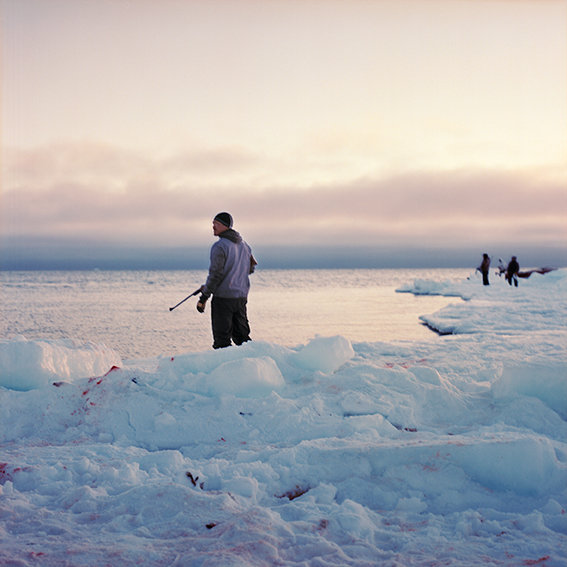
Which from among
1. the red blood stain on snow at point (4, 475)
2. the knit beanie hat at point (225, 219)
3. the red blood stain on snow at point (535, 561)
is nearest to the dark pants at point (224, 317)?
the knit beanie hat at point (225, 219)

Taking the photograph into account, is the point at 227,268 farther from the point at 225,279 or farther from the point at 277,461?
the point at 277,461

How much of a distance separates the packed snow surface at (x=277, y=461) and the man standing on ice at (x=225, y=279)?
1.04m

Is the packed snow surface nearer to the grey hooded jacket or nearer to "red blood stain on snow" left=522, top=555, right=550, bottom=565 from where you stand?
"red blood stain on snow" left=522, top=555, right=550, bottom=565

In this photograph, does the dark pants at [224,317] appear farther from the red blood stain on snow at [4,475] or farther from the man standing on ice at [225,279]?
the red blood stain on snow at [4,475]

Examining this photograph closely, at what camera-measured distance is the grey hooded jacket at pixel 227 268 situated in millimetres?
5586

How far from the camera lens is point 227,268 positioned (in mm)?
5691

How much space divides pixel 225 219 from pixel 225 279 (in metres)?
0.73

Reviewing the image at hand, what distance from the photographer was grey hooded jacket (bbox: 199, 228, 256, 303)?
5586mm

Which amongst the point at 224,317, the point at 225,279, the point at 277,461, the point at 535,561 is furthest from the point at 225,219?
the point at 535,561

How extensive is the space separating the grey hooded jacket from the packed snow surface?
3.59ft

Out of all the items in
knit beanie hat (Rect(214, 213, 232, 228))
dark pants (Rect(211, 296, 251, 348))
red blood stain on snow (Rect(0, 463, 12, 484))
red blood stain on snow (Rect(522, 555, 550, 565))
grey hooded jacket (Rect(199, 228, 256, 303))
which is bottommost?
red blood stain on snow (Rect(522, 555, 550, 565))

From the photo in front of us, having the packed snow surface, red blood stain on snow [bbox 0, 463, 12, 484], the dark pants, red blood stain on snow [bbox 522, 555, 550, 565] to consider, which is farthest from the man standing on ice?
red blood stain on snow [bbox 522, 555, 550, 565]

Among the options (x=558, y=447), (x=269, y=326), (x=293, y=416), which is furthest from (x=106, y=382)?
(x=269, y=326)

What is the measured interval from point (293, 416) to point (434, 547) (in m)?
1.70
